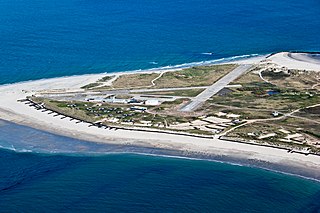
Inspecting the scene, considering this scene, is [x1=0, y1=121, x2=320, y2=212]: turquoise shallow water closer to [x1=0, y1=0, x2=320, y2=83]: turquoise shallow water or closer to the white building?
the white building

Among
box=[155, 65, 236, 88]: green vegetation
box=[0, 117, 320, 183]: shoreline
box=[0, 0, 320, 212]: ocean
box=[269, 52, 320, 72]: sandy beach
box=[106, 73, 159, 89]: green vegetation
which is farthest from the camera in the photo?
box=[269, 52, 320, 72]: sandy beach

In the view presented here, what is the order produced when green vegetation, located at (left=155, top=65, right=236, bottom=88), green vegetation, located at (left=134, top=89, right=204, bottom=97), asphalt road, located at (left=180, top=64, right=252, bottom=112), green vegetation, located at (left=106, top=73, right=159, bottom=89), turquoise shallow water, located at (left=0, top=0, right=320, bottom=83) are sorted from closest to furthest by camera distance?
asphalt road, located at (left=180, top=64, right=252, bottom=112)
green vegetation, located at (left=134, top=89, right=204, bottom=97)
green vegetation, located at (left=106, top=73, right=159, bottom=89)
green vegetation, located at (left=155, top=65, right=236, bottom=88)
turquoise shallow water, located at (left=0, top=0, right=320, bottom=83)

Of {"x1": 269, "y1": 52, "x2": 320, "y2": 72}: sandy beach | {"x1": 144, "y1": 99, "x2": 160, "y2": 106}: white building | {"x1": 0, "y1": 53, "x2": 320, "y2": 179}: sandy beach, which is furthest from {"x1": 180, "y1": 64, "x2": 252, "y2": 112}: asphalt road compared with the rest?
{"x1": 0, "y1": 53, "x2": 320, "y2": 179}: sandy beach

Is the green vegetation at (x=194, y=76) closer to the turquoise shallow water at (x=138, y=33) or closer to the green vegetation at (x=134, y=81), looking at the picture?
the green vegetation at (x=134, y=81)

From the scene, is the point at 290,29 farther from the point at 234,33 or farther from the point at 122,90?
the point at 122,90

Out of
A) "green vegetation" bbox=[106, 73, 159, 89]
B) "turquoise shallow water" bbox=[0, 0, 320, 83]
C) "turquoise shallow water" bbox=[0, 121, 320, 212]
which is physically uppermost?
"turquoise shallow water" bbox=[0, 0, 320, 83]

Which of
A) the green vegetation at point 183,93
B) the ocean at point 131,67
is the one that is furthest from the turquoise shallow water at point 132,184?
the green vegetation at point 183,93
